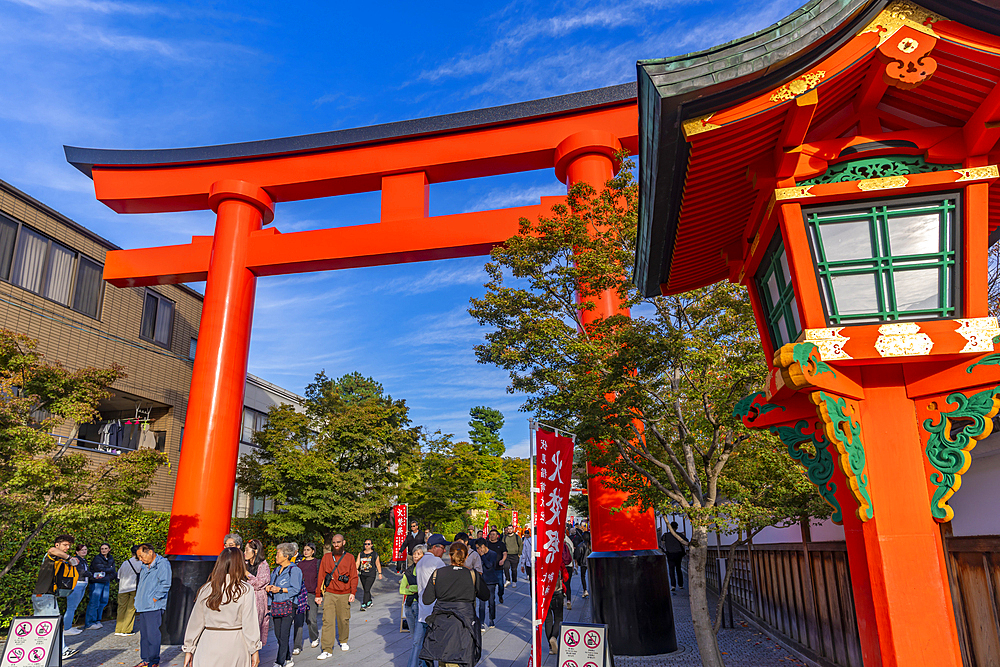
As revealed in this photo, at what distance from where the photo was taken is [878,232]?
3.95m

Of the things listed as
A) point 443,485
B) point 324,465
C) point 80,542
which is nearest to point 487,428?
point 443,485

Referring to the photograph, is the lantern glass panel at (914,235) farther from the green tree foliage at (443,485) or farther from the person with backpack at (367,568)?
the green tree foliage at (443,485)

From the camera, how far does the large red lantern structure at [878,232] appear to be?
361 cm

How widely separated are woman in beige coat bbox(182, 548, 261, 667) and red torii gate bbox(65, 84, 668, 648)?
252 inches

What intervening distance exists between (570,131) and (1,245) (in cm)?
1367

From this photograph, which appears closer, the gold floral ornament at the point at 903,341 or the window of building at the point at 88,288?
the gold floral ornament at the point at 903,341

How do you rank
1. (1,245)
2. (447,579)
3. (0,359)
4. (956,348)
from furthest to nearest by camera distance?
(1,245) → (0,359) → (447,579) → (956,348)

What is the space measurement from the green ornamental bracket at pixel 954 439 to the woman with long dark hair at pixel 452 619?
4.09m

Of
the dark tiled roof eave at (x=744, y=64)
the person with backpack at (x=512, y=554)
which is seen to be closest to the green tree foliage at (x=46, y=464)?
the dark tiled roof eave at (x=744, y=64)

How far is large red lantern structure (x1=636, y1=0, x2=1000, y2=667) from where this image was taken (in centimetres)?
361

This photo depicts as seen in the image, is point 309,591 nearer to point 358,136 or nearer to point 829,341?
point 829,341

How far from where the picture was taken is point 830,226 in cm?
402

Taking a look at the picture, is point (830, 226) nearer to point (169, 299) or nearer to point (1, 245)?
point (1, 245)

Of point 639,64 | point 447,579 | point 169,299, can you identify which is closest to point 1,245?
point 169,299
